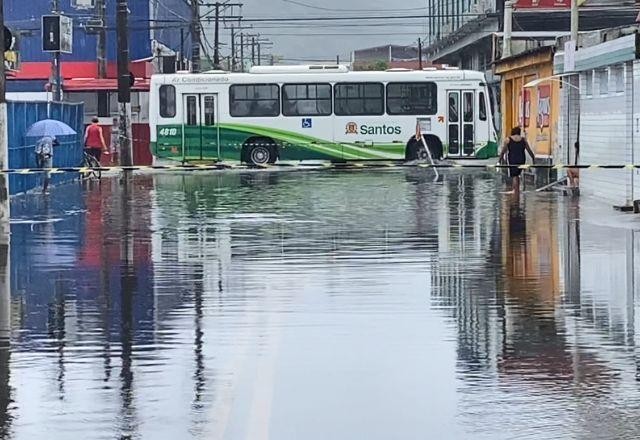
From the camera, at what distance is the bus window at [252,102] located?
152 ft

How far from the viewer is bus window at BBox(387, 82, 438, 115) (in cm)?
4578

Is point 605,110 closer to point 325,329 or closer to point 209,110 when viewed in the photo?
point 325,329

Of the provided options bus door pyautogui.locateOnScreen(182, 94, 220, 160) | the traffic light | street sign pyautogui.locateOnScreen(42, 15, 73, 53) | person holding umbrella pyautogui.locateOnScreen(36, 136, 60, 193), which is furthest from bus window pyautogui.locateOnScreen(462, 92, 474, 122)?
the traffic light

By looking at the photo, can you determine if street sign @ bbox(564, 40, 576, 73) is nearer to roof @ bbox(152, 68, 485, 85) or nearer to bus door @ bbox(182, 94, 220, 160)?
roof @ bbox(152, 68, 485, 85)

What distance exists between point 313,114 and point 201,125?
366cm

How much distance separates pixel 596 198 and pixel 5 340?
61.0 feet

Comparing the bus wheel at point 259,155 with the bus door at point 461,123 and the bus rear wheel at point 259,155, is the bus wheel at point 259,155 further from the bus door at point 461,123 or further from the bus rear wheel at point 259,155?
the bus door at point 461,123

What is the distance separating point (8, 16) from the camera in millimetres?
71250

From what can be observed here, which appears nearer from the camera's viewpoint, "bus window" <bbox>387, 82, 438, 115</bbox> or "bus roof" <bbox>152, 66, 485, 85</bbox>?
"bus window" <bbox>387, 82, 438, 115</bbox>

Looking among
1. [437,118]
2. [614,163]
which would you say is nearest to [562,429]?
[614,163]

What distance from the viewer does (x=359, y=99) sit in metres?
46.2

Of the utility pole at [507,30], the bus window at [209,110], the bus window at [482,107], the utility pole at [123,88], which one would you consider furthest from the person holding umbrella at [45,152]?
the utility pole at [507,30]

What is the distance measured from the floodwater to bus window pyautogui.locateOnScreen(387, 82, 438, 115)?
21.5 meters

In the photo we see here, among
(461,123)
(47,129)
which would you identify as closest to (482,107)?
(461,123)
